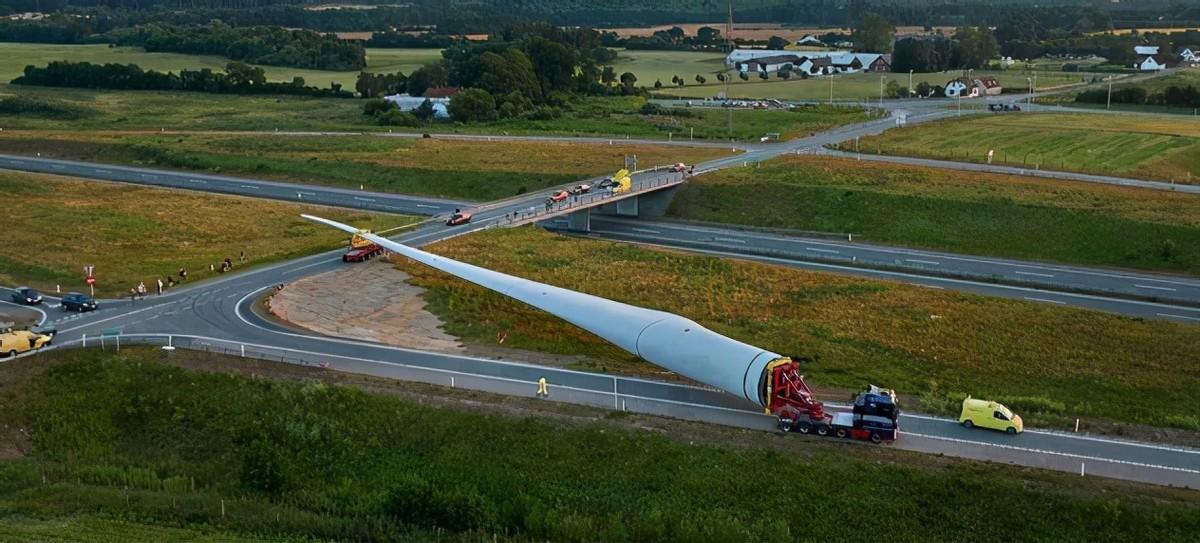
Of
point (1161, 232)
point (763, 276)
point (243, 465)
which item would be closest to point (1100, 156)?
point (1161, 232)

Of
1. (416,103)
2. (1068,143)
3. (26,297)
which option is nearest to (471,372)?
(26,297)

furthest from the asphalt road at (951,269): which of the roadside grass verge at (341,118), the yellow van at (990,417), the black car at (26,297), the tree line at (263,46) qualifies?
the tree line at (263,46)

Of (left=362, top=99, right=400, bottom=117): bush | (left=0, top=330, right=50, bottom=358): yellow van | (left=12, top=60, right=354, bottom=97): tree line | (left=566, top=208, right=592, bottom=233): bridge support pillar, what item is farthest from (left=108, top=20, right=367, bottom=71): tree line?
(left=0, top=330, right=50, bottom=358): yellow van

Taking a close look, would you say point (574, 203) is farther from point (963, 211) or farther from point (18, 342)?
point (18, 342)

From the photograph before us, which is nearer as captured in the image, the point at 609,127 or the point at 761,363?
the point at 761,363

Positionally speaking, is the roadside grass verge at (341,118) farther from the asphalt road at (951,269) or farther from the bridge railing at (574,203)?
the asphalt road at (951,269)

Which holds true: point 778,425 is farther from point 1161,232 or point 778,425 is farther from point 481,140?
point 481,140
